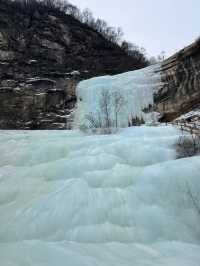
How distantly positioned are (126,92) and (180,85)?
2383mm

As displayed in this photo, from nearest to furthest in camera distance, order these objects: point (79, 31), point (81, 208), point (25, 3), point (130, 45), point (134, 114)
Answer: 1. point (81, 208)
2. point (134, 114)
3. point (79, 31)
4. point (25, 3)
5. point (130, 45)

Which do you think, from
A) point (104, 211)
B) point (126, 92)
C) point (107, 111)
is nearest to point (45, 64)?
point (126, 92)

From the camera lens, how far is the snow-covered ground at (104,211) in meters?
2.91

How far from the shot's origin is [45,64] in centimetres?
1931

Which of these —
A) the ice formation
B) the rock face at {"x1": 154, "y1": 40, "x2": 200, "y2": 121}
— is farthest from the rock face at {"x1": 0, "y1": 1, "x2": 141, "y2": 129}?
the rock face at {"x1": 154, "y1": 40, "x2": 200, "y2": 121}

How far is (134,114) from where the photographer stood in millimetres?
12922

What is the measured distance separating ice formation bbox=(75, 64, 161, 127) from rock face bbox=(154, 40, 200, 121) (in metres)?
0.44

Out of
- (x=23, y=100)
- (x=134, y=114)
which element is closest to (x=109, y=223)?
(x=134, y=114)

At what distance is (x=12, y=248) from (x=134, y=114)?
10.4 metres

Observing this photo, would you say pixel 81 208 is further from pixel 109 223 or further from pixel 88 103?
pixel 88 103

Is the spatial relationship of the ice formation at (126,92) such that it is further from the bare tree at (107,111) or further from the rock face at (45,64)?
the rock face at (45,64)

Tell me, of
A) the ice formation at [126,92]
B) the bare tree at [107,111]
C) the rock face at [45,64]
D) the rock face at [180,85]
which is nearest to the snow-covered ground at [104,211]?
the rock face at [180,85]

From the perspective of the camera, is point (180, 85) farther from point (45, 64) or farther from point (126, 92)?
point (45, 64)

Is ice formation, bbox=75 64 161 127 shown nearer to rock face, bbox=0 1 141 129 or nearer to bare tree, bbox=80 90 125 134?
bare tree, bbox=80 90 125 134
